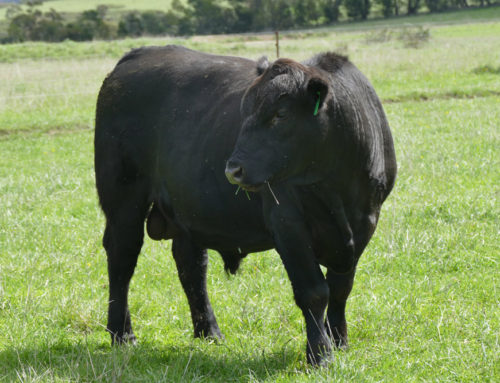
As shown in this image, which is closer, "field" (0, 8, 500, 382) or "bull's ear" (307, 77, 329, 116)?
"bull's ear" (307, 77, 329, 116)

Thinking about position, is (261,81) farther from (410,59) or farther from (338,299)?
(410,59)

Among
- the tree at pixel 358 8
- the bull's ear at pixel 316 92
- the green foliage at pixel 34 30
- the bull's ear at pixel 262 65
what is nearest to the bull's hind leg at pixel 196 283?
the bull's ear at pixel 262 65

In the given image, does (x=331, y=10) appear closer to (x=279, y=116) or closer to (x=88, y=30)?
(x=88, y=30)

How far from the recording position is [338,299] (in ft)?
14.3

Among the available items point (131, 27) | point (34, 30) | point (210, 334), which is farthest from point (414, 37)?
point (131, 27)

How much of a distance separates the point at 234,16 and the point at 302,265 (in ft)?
242

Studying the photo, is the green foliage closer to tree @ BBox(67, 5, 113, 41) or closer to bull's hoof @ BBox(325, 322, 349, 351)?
tree @ BBox(67, 5, 113, 41)

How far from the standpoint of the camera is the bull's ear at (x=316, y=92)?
3.54 m

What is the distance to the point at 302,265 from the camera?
390 cm

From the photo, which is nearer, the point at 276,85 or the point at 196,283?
the point at 276,85

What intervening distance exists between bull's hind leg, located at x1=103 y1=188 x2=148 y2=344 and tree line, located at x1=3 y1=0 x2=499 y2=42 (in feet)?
207

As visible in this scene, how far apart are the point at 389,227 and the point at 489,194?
65.1 inches

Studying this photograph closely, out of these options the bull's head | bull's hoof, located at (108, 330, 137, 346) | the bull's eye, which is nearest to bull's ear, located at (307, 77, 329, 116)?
the bull's head

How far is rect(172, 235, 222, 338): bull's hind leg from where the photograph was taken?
4912 mm
